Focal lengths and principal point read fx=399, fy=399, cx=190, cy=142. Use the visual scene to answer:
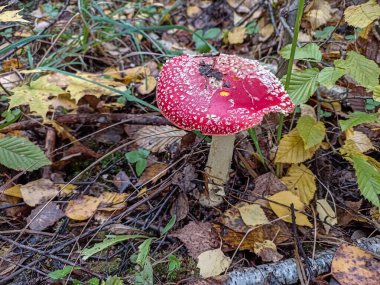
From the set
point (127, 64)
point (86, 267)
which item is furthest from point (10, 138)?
point (127, 64)

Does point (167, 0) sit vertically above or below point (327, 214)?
above

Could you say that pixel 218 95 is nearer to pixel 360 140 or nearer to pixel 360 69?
pixel 360 69

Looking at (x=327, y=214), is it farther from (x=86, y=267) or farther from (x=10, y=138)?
(x=10, y=138)

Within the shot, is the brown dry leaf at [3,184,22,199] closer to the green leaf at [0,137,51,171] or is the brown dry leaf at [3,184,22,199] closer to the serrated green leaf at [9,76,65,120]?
the green leaf at [0,137,51,171]

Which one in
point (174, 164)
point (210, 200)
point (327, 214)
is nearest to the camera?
point (327, 214)

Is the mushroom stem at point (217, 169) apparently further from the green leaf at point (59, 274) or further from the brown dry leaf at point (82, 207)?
the green leaf at point (59, 274)

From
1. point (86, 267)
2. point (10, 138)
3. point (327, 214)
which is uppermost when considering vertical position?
point (10, 138)

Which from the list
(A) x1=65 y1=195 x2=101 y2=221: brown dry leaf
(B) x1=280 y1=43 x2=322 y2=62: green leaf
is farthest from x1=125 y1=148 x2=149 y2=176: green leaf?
(B) x1=280 y1=43 x2=322 y2=62: green leaf
